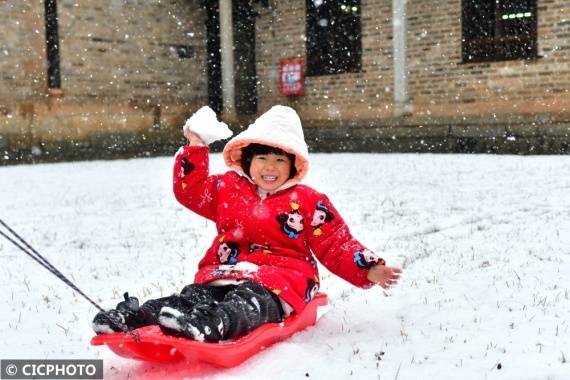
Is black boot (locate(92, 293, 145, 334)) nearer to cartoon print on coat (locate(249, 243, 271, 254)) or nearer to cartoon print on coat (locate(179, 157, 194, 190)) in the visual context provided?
cartoon print on coat (locate(249, 243, 271, 254))

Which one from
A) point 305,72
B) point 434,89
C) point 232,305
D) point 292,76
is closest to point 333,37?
point 305,72

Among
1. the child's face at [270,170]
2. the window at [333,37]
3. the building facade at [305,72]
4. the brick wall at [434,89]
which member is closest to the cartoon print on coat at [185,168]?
the child's face at [270,170]

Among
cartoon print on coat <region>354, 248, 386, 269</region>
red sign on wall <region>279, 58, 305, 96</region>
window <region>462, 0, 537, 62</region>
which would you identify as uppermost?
window <region>462, 0, 537, 62</region>

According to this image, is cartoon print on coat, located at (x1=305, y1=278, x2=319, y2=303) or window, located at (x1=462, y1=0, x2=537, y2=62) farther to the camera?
window, located at (x1=462, y1=0, x2=537, y2=62)

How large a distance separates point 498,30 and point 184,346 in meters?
11.0

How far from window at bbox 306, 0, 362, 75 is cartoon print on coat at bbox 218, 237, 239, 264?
11212mm

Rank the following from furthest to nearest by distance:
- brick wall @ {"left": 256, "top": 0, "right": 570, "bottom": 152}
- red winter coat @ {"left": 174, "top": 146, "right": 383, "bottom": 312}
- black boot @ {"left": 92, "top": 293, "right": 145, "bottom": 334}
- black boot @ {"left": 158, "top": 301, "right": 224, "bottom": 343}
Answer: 1. brick wall @ {"left": 256, "top": 0, "right": 570, "bottom": 152}
2. red winter coat @ {"left": 174, "top": 146, "right": 383, "bottom": 312}
3. black boot @ {"left": 92, "top": 293, "right": 145, "bottom": 334}
4. black boot @ {"left": 158, "top": 301, "right": 224, "bottom": 343}

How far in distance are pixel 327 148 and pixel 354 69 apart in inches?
65.9

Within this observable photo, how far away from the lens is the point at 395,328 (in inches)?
120

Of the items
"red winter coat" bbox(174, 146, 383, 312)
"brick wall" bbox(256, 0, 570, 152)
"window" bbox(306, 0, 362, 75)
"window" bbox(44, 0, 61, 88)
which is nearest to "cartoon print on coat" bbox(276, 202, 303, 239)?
"red winter coat" bbox(174, 146, 383, 312)

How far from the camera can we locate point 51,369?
2688 millimetres

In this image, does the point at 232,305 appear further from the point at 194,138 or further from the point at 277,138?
the point at 194,138

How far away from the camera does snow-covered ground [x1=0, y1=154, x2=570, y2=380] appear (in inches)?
104

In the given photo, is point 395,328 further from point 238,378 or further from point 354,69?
point 354,69
